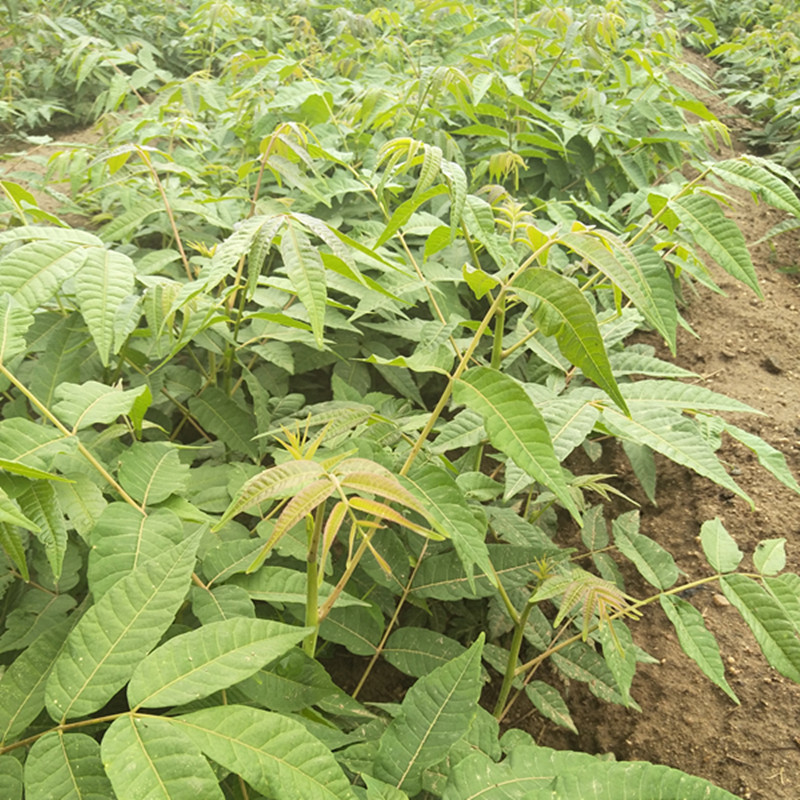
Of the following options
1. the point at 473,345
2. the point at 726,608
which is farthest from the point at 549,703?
the point at 473,345

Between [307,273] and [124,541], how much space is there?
512 mm

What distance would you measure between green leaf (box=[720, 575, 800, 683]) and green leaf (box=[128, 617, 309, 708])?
2.60 ft

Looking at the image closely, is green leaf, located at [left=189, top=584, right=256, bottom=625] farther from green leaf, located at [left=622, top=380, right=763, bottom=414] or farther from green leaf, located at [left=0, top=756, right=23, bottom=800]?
green leaf, located at [left=622, top=380, right=763, bottom=414]

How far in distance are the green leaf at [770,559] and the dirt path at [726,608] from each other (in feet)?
1.53

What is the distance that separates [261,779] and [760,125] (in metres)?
5.32

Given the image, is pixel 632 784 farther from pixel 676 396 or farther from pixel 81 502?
pixel 81 502

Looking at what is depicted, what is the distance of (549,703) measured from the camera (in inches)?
54.4

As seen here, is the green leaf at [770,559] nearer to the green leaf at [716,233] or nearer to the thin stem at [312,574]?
the green leaf at [716,233]

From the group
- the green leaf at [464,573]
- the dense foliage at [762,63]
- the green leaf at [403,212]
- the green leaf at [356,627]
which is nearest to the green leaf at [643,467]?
the green leaf at [464,573]

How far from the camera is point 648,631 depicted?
1638 mm

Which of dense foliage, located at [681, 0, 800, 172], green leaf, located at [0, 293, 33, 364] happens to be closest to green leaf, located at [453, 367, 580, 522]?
green leaf, located at [0, 293, 33, 364]

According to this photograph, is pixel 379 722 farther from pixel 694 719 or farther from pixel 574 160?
pixel 574 160

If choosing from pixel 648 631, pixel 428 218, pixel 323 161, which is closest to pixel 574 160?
pixel 323 161

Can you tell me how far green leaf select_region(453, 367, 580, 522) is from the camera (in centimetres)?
88
